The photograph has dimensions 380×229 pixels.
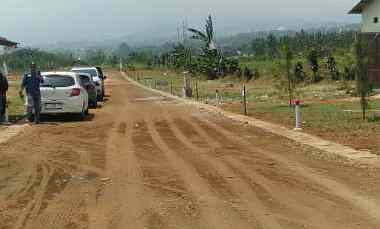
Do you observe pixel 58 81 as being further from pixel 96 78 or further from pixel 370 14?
pixel 370 14

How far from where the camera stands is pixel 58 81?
69.7 ft

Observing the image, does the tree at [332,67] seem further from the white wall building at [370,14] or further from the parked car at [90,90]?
the parked car at [90,90]

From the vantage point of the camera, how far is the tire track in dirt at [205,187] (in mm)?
7238

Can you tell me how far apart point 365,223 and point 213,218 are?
1.63 metres

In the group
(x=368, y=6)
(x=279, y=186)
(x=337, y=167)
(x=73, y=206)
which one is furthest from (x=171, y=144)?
(x=368, y=6)

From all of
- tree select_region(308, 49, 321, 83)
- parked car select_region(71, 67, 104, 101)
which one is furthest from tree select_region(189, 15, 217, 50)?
parked car select_region(71, 67, 104, 101)

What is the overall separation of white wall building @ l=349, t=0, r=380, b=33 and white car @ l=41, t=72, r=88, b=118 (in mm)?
21976

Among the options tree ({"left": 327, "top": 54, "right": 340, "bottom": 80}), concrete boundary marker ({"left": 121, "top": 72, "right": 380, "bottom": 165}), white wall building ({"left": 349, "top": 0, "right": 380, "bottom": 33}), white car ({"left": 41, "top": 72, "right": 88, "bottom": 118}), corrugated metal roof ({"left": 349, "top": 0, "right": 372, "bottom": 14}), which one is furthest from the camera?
tree ({"left": 327, "top": 54, "right": 340, "bottom": 80})

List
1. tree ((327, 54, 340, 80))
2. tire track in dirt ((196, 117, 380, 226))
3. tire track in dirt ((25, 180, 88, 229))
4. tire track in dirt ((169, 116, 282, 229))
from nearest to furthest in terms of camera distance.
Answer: tire track in dirt ((25, 180, 88, 229)) < tire track in dirt ((169, 116, 282, 229)) < tire track in dirt ((196, 117, 380, 226)) < tree ((327, 54, 340, 80))

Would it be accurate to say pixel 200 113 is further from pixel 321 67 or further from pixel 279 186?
pixel 321 67

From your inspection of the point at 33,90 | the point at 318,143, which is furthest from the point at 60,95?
the point at 318,143

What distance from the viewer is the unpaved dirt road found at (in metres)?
7.35

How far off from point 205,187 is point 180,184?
0.44m

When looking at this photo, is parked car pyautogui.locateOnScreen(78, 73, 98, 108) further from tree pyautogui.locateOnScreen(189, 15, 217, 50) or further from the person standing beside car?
tree pyautogui.locateOnScreen(189, 15, 217, 50)
